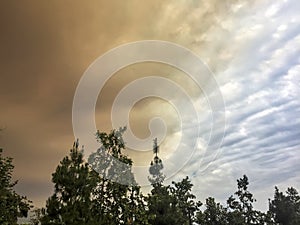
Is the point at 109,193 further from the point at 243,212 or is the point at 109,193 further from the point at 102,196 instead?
the point at 243,212

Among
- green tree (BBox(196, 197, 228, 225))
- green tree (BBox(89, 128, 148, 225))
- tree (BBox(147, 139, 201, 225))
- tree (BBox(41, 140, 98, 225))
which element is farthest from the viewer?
green tree (BBox(196, 197, 228, 225))

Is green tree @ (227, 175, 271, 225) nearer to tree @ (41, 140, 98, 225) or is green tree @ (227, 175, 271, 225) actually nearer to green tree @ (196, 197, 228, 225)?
green tree @ (196, 197, 228, 225)

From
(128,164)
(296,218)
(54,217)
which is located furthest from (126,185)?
(296,218)

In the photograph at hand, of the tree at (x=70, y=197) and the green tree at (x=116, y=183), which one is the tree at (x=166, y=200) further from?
the tree at (x=70, y=197)

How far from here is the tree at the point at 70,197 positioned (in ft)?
49.3

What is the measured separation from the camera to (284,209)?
56062mm

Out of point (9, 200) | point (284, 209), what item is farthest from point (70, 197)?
point (284, 209)

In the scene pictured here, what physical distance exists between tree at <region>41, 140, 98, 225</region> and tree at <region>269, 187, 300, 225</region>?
164 feet

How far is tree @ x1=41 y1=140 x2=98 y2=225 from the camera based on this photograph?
1503 cm

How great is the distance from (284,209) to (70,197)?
51.4m

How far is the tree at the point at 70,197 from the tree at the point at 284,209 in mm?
49901

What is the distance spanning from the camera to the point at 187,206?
4381cm

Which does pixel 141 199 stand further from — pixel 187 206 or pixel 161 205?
pixel 187 206

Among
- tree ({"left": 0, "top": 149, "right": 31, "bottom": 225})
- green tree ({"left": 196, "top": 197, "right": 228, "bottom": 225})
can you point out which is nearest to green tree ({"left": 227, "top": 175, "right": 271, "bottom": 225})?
green tree ({"left": 196, "top": 197, "right": 228, "bottom": 225})
